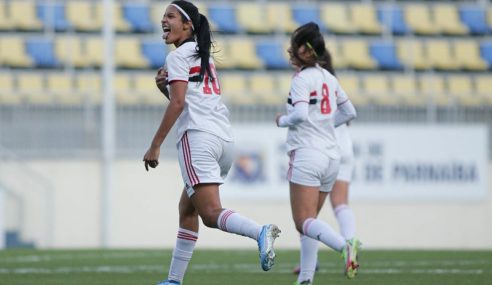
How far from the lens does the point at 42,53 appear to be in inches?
832

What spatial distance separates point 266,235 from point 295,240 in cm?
1115

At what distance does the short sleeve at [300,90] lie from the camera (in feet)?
26.3

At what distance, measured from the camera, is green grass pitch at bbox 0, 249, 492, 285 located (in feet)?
29.7

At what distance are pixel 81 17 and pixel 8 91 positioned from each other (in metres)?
3.65

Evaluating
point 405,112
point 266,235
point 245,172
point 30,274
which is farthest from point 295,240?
point 266,235

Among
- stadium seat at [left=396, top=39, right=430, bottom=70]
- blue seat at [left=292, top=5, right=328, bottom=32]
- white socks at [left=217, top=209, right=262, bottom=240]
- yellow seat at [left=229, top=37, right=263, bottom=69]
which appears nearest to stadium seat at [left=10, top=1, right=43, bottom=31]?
yellow seat at [left=229, top=37, right=263, bottom=69]

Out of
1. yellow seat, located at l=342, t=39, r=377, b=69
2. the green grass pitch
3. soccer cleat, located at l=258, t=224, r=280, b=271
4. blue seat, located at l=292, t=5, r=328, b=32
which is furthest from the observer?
blue seat, located at l=292, t=5, r=328, b=32

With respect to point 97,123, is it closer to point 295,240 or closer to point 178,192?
point 178,192

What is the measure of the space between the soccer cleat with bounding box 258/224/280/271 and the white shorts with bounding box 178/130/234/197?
0.51m

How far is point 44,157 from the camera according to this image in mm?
17547

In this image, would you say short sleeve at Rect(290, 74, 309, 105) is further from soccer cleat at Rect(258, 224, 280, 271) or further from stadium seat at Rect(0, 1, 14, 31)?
stadium seat at Rect(0, 1, 14, 31)

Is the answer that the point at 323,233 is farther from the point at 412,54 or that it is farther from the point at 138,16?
the point at 412,54

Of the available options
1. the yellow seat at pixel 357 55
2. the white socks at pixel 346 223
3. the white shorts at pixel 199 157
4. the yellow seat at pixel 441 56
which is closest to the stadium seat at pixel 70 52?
the yellow seat at pixel 357 55

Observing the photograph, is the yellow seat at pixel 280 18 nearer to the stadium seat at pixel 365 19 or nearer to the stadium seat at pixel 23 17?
the stadium seat at pixel 365 19
